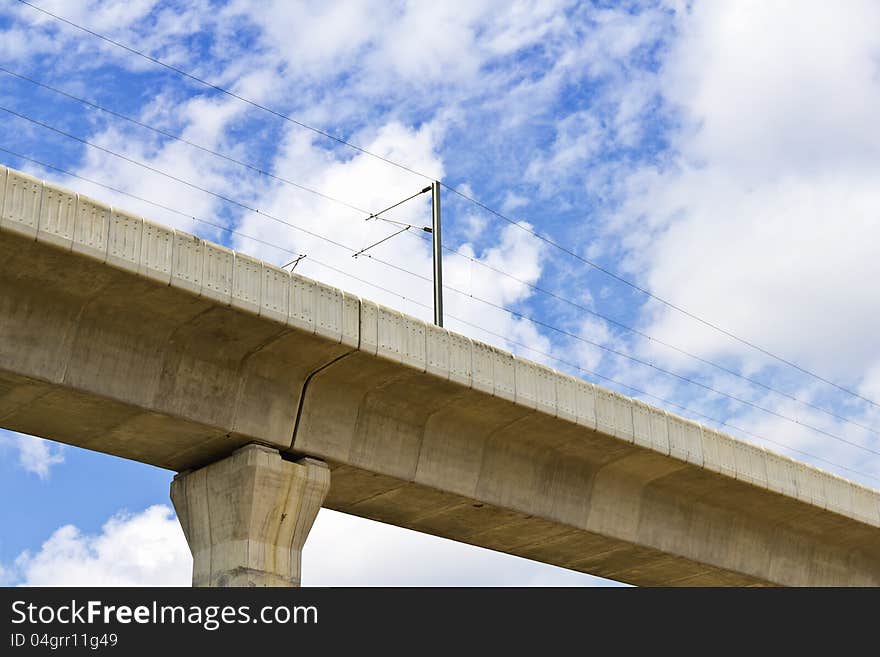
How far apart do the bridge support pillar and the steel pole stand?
628 centimetres

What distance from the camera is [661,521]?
84.7 ft

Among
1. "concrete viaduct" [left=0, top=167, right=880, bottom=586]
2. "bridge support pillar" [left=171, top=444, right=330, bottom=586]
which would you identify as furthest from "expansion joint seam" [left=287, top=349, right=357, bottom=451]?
"bridge support pillar" [left=171, top=444, right=330, bottom=586]

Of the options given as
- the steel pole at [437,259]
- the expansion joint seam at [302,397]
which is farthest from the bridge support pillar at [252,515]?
the steel pole at [437,259]

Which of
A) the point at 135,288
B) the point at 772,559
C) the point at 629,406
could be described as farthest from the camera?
the point at 772,559

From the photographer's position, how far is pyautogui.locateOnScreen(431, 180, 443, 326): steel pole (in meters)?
26.3

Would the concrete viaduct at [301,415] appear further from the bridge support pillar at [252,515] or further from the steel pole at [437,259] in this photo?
the steel pole at [437,259]

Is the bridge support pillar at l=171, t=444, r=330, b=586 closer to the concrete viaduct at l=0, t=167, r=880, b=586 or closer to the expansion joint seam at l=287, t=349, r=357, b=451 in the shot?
the concrete viaduct at l=0, t=167, r=880, b=586

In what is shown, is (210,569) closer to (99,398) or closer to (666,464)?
(99,398)

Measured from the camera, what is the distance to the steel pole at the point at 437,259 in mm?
26297

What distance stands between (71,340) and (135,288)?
3.75 feet

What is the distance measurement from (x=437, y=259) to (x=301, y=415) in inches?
276

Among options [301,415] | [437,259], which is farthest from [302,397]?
[437,259]

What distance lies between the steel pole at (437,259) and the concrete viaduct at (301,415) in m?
4.06
